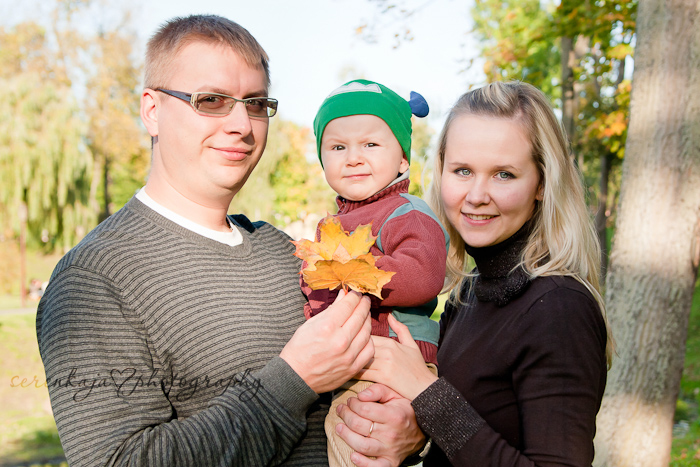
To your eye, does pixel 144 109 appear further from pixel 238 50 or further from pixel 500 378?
pixel 500 378

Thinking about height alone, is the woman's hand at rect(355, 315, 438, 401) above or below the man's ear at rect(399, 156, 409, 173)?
below

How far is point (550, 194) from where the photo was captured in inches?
86.0

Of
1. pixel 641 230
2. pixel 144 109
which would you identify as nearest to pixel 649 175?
pixel 641 230

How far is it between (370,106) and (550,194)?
2.82 ft

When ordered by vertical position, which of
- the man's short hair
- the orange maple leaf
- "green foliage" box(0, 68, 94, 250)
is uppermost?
the man's short hair

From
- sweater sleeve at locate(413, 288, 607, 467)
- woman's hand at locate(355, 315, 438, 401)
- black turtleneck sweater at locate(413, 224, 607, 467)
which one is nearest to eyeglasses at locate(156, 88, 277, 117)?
woman's hand at locate(355, 315, 438, 401)

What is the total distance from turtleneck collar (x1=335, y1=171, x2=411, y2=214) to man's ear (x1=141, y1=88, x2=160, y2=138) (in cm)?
90

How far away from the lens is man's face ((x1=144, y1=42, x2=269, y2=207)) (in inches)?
83.6

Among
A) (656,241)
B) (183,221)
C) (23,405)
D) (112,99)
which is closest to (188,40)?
(183,221)

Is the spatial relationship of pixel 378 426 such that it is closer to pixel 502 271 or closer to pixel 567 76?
pixel 502 271

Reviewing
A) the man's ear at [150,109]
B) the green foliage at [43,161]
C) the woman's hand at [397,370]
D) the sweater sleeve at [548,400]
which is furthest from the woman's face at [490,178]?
the green foliage at [43,161]

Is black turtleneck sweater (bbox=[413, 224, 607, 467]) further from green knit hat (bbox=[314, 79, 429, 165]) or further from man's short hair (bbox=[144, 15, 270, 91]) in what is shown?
man's short hair (bbox=[144, 15, 270, 91])

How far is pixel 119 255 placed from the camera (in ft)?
6.22

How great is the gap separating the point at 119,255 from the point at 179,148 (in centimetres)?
50
